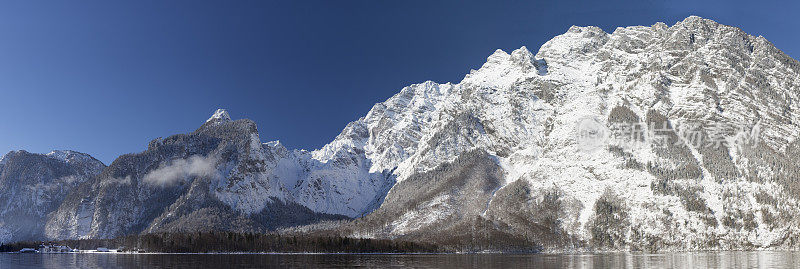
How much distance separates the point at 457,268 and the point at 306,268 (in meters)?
37.9

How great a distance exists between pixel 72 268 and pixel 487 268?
4263 inches

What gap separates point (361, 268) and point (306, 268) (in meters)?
13.5

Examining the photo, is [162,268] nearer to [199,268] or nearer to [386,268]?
[199,268]

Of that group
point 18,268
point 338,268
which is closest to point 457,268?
point 338,268

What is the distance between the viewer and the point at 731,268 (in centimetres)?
12581

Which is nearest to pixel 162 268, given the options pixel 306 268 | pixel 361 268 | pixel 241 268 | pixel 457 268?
pixel 241 268

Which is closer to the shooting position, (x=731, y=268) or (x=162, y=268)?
(x=731, y=268)

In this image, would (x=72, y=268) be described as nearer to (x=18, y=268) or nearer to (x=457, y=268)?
(x=18, y=268)

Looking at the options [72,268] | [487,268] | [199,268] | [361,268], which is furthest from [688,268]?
[72,268]

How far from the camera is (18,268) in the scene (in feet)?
471

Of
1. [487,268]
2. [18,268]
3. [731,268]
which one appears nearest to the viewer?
[731,268]

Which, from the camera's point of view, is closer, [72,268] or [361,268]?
[361,268]

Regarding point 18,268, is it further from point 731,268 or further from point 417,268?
point 731,268

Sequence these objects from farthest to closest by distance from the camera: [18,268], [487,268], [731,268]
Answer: [18,268], [487,268], [731,268]
